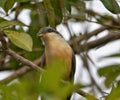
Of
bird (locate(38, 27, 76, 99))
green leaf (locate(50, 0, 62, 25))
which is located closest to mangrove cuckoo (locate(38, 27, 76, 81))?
bird (locate(38, 27, 76, 99))

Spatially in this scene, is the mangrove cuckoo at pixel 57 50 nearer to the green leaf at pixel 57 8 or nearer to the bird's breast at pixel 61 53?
the bird's breast at pixel 61 53

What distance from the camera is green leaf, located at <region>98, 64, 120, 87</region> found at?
10.6 ft

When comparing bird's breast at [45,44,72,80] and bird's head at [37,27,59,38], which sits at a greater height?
bird's head at [37,27,59,38]

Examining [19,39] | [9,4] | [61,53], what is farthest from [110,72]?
[19,39]

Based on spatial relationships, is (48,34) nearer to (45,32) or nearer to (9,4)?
(45,32)

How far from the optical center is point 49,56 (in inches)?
130

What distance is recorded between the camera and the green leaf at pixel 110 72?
3244mm

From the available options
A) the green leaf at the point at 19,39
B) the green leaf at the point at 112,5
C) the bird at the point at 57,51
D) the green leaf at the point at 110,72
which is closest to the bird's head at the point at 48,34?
the bird at the point at 57,51

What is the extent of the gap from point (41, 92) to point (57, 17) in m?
2.11

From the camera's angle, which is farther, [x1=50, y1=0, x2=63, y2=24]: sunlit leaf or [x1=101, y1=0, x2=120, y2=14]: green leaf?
[x1=50, y1=0, x2=63, y2=24]: sunlit leaf

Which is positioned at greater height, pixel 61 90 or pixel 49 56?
pixel 61 90

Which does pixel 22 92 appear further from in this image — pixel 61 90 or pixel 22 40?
pixel 22 40

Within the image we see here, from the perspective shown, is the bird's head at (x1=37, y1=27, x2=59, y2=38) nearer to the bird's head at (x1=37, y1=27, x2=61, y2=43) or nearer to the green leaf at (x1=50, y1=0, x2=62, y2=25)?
the bird's head at (x1=37, y1=27, x2=61, y2=43)

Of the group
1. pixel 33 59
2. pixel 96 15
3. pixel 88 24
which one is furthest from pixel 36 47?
pixel 88 24
